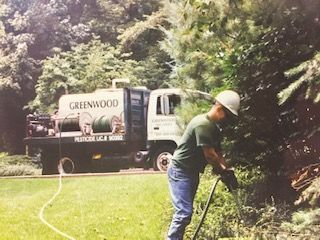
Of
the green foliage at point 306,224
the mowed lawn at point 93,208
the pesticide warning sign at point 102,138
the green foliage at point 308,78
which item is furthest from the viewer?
the pesticide warning sign at point 102,138

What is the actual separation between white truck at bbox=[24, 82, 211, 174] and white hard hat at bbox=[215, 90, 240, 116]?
0.36 m

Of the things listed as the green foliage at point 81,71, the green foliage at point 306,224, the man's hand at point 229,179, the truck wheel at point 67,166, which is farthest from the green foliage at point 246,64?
the truck wheel at point 67,166

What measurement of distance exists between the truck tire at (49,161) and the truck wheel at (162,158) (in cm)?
59

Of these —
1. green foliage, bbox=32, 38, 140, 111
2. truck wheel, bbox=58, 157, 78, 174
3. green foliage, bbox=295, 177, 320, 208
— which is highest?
green foliage, bbox=32, 38, 140, 111

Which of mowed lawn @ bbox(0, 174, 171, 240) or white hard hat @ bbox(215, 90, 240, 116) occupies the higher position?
white hard hat @ bbox(215, 90, 240, 116)

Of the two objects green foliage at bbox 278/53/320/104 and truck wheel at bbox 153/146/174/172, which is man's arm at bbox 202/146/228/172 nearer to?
truck wheel at bbox 153/146/174/172

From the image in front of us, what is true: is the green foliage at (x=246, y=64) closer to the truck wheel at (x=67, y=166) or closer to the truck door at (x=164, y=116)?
the truck door at (x=164, y=116)

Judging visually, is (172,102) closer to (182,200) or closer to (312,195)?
(182,200)

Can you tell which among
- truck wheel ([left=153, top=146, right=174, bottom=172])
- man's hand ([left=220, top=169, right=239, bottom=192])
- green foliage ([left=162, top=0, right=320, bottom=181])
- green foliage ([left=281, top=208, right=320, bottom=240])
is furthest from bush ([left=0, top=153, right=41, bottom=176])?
green foliage ([left=281, top=208, right=320, bottom=240])

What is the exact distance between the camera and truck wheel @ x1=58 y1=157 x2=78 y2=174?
3.71 meters

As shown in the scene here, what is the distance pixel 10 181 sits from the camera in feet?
12.6

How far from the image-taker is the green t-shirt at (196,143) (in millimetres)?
3240

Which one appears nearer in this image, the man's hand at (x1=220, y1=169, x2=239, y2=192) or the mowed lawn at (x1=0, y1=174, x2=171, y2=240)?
the man's hand at (x1=220, y1=169, x2=239, y2=192)

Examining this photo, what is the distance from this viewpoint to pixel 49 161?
3.74m
